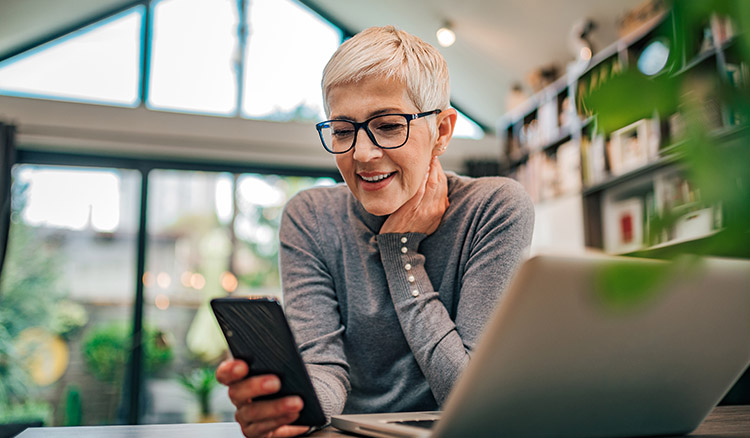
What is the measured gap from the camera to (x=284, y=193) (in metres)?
4.94

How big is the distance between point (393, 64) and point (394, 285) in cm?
39

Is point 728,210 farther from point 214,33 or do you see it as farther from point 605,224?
point 214,33

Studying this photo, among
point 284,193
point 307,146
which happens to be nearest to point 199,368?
point 284,193

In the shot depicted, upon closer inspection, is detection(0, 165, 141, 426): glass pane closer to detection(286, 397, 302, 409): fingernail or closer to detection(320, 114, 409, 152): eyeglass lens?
detection(320, 114, 409, 152): eyeglass lens

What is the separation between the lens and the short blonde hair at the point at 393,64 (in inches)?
42.8

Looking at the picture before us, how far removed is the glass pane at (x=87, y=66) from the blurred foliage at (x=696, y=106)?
487 centimetres

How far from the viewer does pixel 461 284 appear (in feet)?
3.86

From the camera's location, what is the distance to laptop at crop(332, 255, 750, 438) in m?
0.43

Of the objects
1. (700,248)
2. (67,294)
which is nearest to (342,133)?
(700,248)

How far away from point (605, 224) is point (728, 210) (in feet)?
12.9

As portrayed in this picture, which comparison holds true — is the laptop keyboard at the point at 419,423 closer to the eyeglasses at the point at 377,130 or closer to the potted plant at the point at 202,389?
the eyeglasses at the point at 377,130

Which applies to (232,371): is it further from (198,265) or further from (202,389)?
(198,265)

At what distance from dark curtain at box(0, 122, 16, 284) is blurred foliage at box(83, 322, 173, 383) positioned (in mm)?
776

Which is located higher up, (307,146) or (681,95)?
(307,146)
